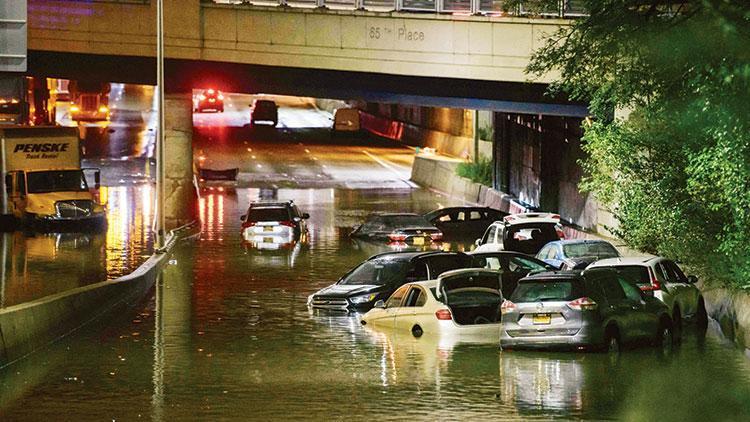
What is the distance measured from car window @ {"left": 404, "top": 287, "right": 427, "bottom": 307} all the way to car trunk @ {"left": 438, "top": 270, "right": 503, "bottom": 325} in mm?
521

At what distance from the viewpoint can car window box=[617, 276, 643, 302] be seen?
83.0 feet

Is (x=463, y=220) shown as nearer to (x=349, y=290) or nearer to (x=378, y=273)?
(x=378, y=273)

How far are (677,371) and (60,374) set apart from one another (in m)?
9.12

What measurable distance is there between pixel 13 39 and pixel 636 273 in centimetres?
1185

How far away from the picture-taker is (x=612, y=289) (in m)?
24.8

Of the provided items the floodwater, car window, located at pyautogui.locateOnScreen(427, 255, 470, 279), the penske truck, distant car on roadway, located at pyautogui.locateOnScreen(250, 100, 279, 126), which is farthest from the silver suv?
distant car on roadway, located at pyautogui.locateOnScreen(250, 100, 279, 126)

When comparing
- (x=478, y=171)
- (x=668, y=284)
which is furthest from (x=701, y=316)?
(x=478, y=171)

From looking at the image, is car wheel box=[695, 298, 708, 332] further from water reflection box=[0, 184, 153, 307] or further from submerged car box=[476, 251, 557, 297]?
water reflection box=[0, 184, 153, 307]

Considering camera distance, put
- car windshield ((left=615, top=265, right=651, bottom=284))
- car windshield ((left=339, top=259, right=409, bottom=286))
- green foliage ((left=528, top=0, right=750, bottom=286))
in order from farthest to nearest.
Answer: car windshield ((left=339, top=259, right=409, bottom=286)), car windshield ((left=615, top=265, right=651, bottom=284)), green foliage ((left=528, top=0, right=750, bottom=286))

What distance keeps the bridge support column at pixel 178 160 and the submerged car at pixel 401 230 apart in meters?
7.45

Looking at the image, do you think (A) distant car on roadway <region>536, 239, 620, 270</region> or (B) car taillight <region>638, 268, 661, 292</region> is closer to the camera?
(B) car taillight <region>638, 268, 661, 292</region>

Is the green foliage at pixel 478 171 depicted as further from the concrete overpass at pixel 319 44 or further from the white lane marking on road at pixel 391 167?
the concrete overpass at pixel 319 44

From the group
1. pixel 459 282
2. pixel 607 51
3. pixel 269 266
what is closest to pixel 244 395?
pixel 459 282

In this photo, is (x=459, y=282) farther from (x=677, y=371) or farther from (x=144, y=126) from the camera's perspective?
(x=144, y=126)
